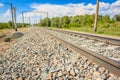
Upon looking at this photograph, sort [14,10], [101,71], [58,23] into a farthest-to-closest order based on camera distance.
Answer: [58,23] → [14,10] → [101,71]

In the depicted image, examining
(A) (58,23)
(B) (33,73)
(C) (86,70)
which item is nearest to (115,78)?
(C) (86,70)

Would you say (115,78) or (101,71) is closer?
(115,78)

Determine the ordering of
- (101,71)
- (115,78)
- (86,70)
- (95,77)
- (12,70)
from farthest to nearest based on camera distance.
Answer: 1. (12,70)
2. (86,70)
3. (101,71)
4. (95,77)
5. (115,78)

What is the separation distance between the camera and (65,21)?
92.8 metres

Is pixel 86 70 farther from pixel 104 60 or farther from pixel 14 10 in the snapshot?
pixel 14 10

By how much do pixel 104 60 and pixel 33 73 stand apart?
224 cm

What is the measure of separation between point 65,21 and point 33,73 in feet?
293

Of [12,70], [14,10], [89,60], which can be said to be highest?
[14,10]

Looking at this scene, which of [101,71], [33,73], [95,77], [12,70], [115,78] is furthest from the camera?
[12,70]

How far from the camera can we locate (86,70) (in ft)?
13.6

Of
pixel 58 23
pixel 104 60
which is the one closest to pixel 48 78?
pixel 104 60

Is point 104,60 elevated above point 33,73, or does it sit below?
above

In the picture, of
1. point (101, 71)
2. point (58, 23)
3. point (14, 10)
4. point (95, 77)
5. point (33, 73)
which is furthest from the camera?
point (58, 23)

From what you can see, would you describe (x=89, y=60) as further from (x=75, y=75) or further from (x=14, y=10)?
(x=14, y=10)
